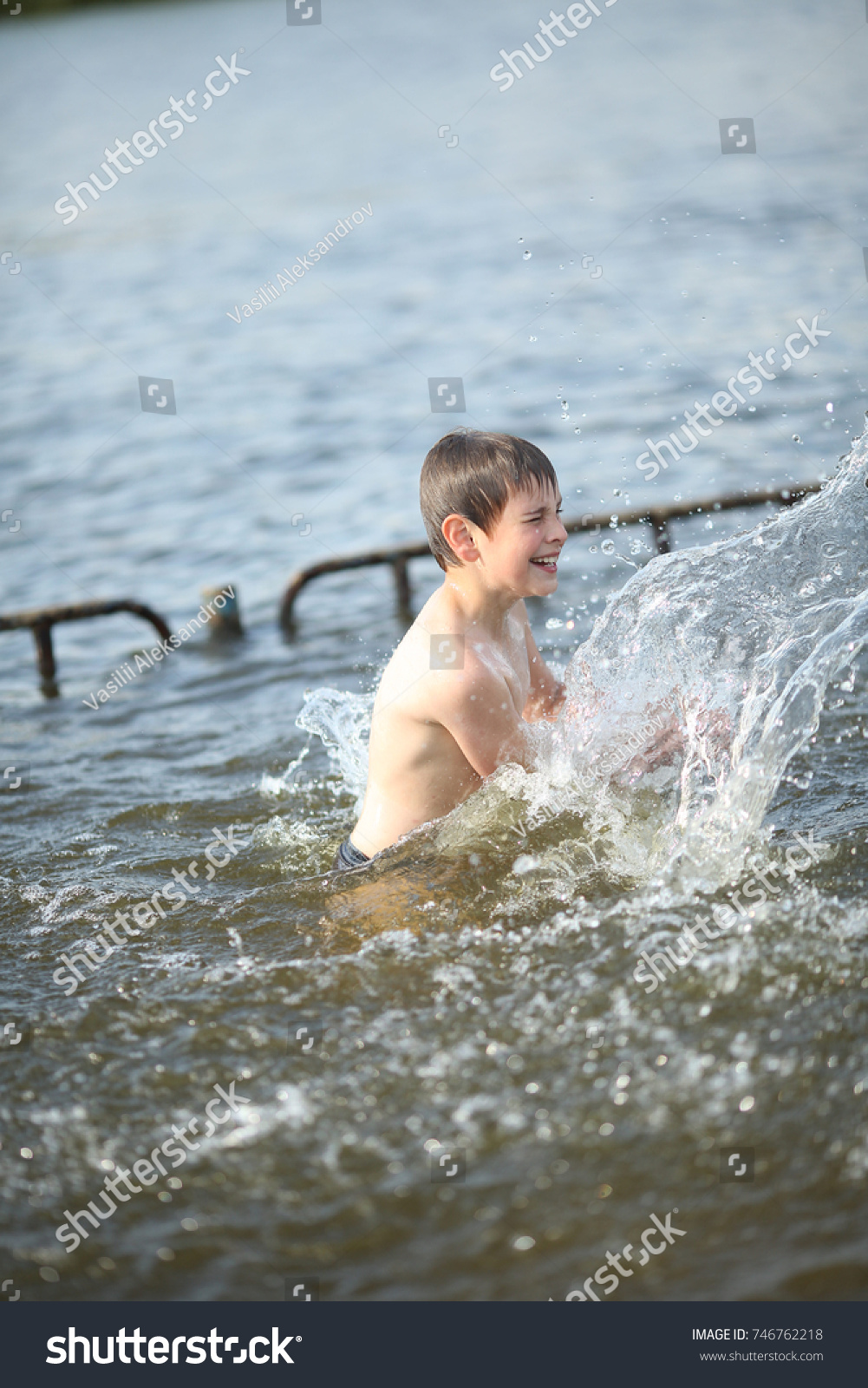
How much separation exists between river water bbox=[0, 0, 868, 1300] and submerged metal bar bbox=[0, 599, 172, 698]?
155 millimetres

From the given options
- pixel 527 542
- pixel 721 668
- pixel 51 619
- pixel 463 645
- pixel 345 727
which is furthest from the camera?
pixel 51 619

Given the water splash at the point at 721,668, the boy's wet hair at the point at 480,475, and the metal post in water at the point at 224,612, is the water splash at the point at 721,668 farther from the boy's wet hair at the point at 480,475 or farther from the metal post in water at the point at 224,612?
the metal post in water at the point at 224,612

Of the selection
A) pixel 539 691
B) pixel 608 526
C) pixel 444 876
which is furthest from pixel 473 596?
pixel 608 526

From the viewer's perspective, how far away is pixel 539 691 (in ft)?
14.9

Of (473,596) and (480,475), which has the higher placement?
(480,475)

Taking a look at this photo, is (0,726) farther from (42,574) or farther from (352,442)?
(352,442)

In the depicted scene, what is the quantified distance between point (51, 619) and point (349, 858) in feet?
9.95

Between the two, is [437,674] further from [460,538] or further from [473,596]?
[460,538]

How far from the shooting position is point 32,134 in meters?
30.3

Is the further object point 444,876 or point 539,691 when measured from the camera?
point 539,691

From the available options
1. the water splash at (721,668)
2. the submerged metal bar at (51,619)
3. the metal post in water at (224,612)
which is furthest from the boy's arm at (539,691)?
the metal post in water at (224,612)

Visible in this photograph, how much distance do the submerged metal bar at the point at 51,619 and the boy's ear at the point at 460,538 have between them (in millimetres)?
3017

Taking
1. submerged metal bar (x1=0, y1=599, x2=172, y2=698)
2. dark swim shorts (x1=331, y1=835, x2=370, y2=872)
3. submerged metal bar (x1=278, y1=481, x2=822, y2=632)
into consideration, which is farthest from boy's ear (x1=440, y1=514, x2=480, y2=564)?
submerged metal bar (x1=0, y1=599, x2=172, y2=698)
